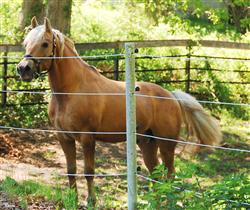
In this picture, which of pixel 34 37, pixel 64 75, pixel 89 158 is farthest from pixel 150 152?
pixel 34 37

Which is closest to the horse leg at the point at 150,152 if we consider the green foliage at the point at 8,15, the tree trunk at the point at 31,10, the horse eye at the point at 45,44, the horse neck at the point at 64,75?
the horse neck at the point at 64,75

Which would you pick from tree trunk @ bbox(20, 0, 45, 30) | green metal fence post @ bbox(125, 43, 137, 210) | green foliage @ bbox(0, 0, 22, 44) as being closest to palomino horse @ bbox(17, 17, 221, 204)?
green metal fence post @ bbox(125, 43, 137, 210)

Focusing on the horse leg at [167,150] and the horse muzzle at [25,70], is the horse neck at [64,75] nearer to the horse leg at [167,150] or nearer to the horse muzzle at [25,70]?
the horse muzzle at [25,70]

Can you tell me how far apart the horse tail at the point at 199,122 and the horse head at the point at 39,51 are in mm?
1774

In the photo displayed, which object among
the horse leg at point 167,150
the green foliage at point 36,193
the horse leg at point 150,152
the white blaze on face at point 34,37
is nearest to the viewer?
the green foliage at point 36,193

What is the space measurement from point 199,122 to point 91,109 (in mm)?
1442

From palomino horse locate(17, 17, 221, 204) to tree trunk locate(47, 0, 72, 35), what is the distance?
5917 mm

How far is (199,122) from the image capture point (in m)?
7.10

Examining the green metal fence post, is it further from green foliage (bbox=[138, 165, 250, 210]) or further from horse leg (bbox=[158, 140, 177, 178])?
horse leg (bbox=[158, 140, 177, 178])

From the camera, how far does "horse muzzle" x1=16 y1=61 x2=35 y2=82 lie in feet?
19.3

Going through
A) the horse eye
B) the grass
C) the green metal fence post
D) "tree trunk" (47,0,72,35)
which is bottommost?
the grass

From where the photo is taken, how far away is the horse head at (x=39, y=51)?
5.95 metres

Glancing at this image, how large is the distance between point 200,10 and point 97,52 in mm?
2603

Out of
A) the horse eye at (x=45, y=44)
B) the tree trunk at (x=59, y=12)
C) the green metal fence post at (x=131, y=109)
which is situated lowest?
the green metal fence post at (x=131, y=109)
